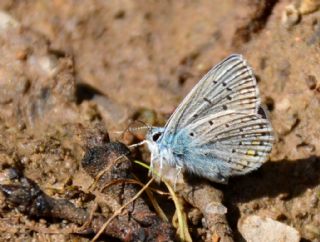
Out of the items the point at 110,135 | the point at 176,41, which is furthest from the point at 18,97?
the point at 176,41

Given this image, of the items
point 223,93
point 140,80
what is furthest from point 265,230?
Result: point 140,80

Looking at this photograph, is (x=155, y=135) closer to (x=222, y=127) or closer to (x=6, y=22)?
(x=222, y=127)

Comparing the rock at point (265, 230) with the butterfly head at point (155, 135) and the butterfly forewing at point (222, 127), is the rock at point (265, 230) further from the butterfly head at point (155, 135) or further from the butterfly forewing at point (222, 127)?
the butterfly head at point (155, 135)

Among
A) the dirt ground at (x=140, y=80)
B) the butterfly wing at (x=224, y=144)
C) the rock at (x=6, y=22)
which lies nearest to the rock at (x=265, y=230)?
the dirt ground at (x=140, y=80)

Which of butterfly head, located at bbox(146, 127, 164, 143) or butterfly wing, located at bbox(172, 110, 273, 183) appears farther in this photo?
butterfly head, located at bbox(146, 127, 164, 143)

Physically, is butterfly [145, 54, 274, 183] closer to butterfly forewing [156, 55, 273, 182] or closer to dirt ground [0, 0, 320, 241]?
butterfly forewing [156, 55, 273, 182]

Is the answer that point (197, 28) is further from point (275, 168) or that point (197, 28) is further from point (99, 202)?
point (99, 202)

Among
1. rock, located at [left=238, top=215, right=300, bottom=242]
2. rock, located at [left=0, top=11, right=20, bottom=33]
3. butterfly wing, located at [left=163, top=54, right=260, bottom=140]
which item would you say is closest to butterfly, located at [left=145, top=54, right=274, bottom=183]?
butterfly wing, located at [left=163, top=54, right=260, bottom=140]
